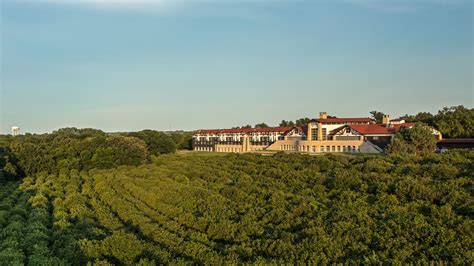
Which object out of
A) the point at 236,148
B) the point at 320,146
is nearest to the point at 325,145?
the point at 320,146

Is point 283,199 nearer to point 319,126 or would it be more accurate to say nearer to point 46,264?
point 46,264

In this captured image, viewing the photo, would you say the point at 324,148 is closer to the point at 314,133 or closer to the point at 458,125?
the point at 314,133

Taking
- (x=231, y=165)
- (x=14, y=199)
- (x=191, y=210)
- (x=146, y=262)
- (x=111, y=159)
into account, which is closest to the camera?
(x=146, y=262)

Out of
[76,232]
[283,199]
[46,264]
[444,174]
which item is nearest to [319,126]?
[444,174]

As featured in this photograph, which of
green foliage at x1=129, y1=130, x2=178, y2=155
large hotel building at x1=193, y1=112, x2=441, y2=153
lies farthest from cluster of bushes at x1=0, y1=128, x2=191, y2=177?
large hotel building at x1=193, y1=112, x2=441, y2=153

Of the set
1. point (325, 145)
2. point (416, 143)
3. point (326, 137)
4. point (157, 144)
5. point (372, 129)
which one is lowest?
point (325, 145)

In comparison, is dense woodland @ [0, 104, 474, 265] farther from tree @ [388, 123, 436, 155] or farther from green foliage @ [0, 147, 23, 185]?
tree @ [388, 123, 436, 155]
